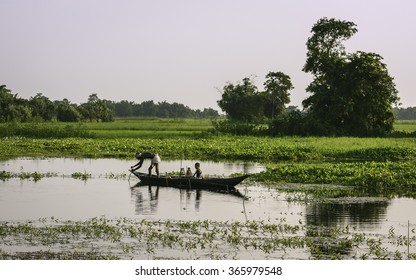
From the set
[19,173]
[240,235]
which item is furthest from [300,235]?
[19,173]

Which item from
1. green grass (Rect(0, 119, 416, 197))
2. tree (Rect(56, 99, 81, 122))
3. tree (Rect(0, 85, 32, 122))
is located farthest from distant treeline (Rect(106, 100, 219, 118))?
green grass (Rect(0, 119, 416, 197))

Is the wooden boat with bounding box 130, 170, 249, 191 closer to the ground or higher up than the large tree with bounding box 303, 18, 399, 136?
closer to the ground

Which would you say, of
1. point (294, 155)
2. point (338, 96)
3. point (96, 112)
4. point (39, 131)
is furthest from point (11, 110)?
point (294, 155)

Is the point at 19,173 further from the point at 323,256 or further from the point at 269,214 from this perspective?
the point at 323,256

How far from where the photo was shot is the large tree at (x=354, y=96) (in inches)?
1767

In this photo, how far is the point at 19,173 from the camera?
23.8 meters

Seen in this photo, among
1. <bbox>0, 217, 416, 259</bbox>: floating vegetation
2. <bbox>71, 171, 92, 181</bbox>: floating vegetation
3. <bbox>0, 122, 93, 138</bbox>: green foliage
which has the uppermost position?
<bbox>0, 122, 93, 138</bbox>: green foliage

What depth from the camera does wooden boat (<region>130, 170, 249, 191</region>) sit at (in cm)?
1998

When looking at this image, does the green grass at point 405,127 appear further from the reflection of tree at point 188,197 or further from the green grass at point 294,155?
the reflection of tree at point 188,197

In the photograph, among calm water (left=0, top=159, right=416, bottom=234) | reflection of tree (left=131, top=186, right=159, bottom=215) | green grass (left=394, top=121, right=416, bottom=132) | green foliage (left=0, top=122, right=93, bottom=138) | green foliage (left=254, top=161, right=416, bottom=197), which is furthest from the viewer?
green grass (left=394, top=121, right=416, bottom=132)

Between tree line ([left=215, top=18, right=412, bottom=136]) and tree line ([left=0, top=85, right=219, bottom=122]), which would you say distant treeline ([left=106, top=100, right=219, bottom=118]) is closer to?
tree line ([left=0, top=85, right=219, bottom=122])

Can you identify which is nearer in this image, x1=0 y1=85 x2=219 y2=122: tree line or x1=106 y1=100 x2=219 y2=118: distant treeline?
x1=0 y1=85 x2=219 y2=122: tree line

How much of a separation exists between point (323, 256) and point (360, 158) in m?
19.5

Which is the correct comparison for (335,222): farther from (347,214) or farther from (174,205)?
(174,205)
